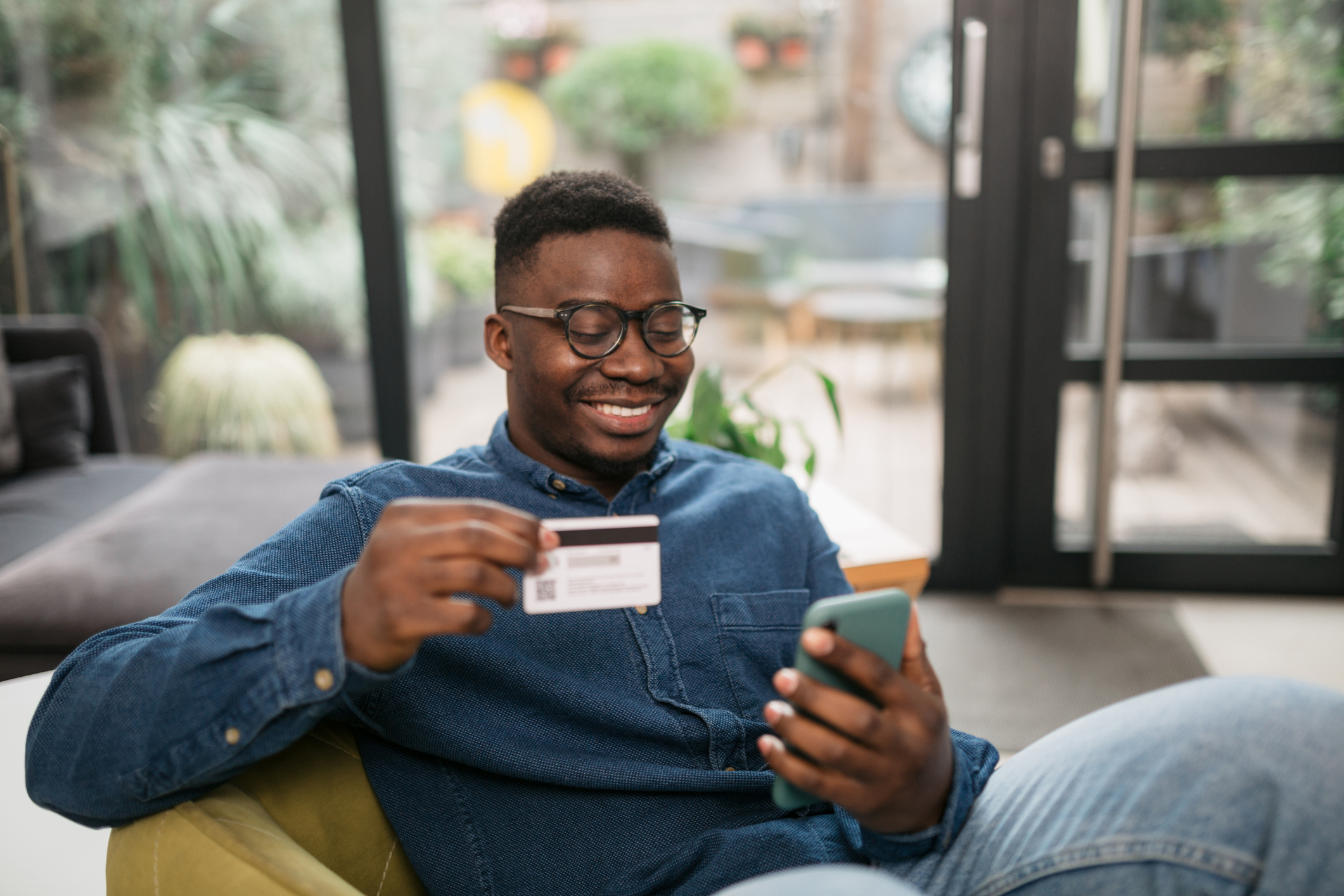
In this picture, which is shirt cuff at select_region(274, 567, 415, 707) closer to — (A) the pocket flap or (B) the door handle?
(A) the pocket flap

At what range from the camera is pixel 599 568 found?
770 mm

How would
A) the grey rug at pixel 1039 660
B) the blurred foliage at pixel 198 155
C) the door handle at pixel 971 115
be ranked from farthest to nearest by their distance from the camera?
1. the blurred foliage at pixel 198 155
2. the door handle at pixel 971 115
3. the grey rug at pixel 1039 660

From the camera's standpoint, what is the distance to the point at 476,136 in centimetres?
344

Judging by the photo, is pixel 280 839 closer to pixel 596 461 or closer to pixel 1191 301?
pixel 596 461

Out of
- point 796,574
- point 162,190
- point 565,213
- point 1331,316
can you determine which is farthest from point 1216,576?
point 162,190

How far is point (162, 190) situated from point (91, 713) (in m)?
2.59

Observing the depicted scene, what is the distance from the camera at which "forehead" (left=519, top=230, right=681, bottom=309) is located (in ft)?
3.45

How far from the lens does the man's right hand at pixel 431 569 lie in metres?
0.71

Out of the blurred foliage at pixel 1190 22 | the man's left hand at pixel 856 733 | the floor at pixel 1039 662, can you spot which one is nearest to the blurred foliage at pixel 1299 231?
the blurred foliage at pixel 1190 22

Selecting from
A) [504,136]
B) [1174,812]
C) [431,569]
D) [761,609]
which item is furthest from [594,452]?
[504,136]

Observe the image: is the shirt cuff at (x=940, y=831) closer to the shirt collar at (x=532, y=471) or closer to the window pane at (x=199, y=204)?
the shirt collar at (x=532, y=471)

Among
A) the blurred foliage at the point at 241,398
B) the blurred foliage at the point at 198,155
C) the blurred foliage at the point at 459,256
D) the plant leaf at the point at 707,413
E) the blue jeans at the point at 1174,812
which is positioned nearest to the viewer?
the blue jeans at the point at 1174,812

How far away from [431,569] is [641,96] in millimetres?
3900

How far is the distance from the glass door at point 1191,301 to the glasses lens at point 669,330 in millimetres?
1821
